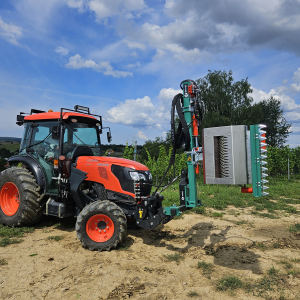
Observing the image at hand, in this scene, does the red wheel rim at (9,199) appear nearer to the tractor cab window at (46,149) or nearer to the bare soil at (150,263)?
the bare soil at (150,263)

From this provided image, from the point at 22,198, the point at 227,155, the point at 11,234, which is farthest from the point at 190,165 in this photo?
the point at 11,234

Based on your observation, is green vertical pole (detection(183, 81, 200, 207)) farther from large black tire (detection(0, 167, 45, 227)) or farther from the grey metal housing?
large black tire (detection(0, 167, 45, 227))

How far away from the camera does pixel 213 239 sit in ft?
17.6

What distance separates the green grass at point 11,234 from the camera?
16.2 feet

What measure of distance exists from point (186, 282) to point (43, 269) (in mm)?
2204

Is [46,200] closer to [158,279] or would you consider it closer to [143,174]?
[143,174]

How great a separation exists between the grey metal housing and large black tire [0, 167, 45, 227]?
3.87m

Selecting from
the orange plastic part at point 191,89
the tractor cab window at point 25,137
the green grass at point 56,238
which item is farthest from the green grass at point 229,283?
the tractor cab window at point 25,137

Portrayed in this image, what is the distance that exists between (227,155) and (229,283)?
1769 millimetres

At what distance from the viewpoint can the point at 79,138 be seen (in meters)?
5.87

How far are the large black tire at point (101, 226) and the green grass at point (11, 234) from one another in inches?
58.0

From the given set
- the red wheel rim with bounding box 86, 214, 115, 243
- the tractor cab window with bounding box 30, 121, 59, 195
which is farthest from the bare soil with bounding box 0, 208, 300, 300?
the tractor cab window with bounding box 30, 121, 59, 195

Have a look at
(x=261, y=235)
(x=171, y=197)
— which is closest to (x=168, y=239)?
(x=261, y=235)

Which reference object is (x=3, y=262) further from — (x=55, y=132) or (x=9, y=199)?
(x=55, y=132)
